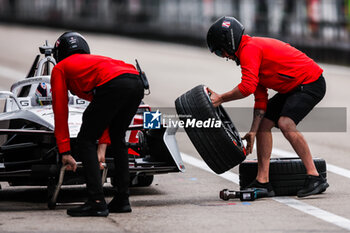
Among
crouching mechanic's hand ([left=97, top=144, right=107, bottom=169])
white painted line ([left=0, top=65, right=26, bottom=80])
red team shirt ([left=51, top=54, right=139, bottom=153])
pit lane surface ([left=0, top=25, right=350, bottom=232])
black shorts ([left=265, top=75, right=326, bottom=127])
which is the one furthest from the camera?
white painted line ([left=0, top=65, right=26, bottom=80])

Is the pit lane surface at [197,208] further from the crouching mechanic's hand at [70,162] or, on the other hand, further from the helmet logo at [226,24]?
the helmet logo at [226,24]

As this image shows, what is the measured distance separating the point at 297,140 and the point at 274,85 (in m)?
0.58

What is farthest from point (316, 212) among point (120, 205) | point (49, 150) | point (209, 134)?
point (49, 150)

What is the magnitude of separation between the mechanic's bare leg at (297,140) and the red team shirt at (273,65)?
1.04 feet

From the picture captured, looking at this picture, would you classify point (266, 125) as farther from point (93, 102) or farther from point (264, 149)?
point (93, 102)

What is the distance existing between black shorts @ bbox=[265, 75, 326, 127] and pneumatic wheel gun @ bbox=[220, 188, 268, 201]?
27.6 inches

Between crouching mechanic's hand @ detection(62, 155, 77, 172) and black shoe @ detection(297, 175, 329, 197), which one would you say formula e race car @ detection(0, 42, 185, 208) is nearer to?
crouching mechanic's hand @ detection(62, 155, 77, 172)

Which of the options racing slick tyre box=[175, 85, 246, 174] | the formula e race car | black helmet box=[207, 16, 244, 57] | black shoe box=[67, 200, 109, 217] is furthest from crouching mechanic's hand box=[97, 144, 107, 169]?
black helmet box=[207, 16, 244, 57]

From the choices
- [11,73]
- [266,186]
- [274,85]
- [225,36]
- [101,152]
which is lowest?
[11,73]

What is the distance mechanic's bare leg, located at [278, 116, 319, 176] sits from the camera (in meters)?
8.38

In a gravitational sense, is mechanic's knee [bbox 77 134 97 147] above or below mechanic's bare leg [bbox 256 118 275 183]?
above

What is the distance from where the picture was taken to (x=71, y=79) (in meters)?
7.59

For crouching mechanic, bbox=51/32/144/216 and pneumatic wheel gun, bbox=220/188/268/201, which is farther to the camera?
pneumatic wheel gun, bbox=220/188/268/201

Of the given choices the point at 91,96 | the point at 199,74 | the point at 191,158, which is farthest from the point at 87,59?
the point at 199,74
